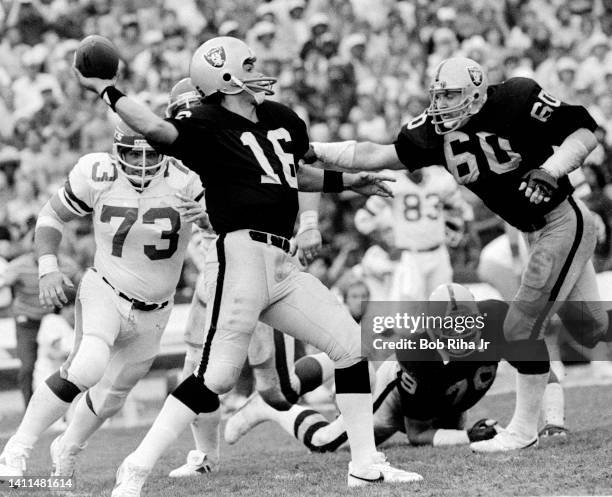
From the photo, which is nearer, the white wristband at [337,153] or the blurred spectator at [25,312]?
the white wristband at [337,153]

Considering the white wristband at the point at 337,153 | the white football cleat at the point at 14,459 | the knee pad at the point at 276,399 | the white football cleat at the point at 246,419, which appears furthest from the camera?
the white football cleat at the point at 246,419

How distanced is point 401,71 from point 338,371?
831cm

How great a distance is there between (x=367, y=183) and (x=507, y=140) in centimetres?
74

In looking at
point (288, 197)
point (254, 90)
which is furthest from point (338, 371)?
point (254, 90)

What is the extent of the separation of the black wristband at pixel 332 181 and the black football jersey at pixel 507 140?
46 centimetres

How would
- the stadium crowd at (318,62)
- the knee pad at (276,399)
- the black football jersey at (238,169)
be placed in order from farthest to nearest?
the stadium crowd at (318,62), the knee pad at (276,399), the black football jersey at (238,169)

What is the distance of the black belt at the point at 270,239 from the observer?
5.28 m

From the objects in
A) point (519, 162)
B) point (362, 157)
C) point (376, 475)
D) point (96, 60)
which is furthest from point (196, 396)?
point (519, 162)

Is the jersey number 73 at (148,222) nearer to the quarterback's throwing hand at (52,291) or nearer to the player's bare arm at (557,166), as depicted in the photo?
the quarterback's throwing hand at (52,291)

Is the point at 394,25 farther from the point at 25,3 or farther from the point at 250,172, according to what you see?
the point at 250,172

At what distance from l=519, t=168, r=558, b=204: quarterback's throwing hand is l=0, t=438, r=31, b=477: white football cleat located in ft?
8.51

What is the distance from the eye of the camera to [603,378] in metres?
9.52

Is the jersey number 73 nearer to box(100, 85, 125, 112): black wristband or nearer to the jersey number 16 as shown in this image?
the jersey number 16

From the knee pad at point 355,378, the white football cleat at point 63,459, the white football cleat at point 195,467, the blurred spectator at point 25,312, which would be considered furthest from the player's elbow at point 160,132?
the blurred spectator at point 25,312
